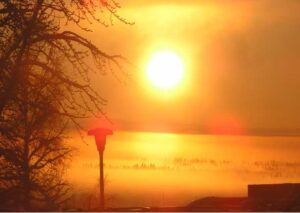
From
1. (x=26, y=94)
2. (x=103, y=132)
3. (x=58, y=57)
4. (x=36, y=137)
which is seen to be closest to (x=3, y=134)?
(x=26, y=94)

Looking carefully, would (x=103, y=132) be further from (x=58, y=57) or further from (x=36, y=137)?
(x=36, y=137)

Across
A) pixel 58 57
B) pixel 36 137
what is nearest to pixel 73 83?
pixel 58 57

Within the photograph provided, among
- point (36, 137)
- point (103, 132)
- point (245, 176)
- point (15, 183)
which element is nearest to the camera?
point (15, 183)

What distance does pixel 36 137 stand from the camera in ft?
55.4

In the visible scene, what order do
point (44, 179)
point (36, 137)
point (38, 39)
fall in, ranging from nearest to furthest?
point (38, 39), point (44, 179), point (36, 137)

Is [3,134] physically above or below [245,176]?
below

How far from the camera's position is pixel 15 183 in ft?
34.7

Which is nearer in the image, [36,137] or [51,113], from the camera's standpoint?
[51,113]

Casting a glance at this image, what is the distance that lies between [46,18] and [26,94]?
109 centimetres

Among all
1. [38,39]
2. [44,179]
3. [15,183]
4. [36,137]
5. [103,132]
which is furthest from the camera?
[36,137]

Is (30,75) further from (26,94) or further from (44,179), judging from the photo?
(44,179)

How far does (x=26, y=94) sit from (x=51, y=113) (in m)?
0.47

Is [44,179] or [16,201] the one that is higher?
[44,179]

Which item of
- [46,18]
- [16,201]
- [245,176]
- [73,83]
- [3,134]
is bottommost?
[16,201]
